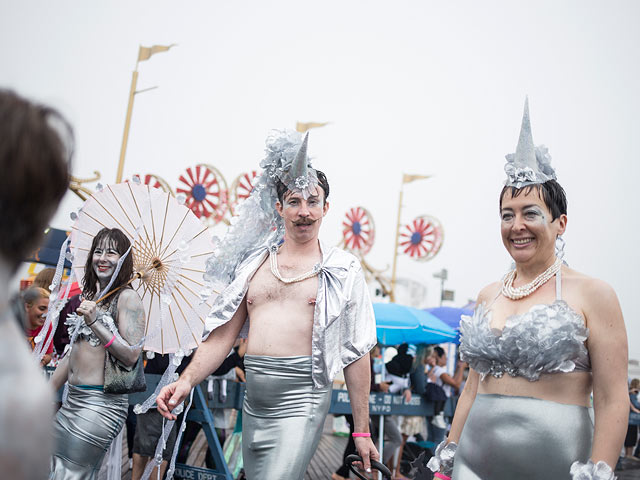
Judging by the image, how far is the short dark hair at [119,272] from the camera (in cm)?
425

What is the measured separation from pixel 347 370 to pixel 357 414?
223 mm

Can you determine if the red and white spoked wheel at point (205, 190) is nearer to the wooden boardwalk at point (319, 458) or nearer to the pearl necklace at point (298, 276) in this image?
the wooden boardwalk at point (319, 458)

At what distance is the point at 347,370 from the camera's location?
333 cm

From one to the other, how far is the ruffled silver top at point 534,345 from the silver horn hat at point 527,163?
22.6 inches

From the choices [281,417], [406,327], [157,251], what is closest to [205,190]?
[406,327]

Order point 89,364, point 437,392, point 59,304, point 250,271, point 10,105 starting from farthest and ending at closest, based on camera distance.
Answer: point 437,392 < point 59,304 < point 89,364 < point 250,271 < point 10,105

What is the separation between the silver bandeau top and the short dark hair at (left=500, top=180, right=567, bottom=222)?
1.01 ft

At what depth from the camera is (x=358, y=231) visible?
20.1 meters

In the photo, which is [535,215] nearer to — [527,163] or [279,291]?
[527,163]

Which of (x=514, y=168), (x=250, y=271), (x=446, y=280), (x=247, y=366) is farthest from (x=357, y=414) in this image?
(x=446, y=280)

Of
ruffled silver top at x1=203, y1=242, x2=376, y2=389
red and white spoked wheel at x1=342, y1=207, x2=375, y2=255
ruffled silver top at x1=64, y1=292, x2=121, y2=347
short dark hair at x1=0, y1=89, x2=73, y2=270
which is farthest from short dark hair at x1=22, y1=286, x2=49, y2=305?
red and white spoked wheel at x1=342, y1=207, x2=375, y2=255

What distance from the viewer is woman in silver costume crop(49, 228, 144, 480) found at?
3758mm

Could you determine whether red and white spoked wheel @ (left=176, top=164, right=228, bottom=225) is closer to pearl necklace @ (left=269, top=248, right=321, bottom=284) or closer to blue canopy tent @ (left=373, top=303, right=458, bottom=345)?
blue canopy tent @ (left=373, top=303, right=458, bottom=345)

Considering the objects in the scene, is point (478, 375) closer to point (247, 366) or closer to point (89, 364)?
point (247, 366)
